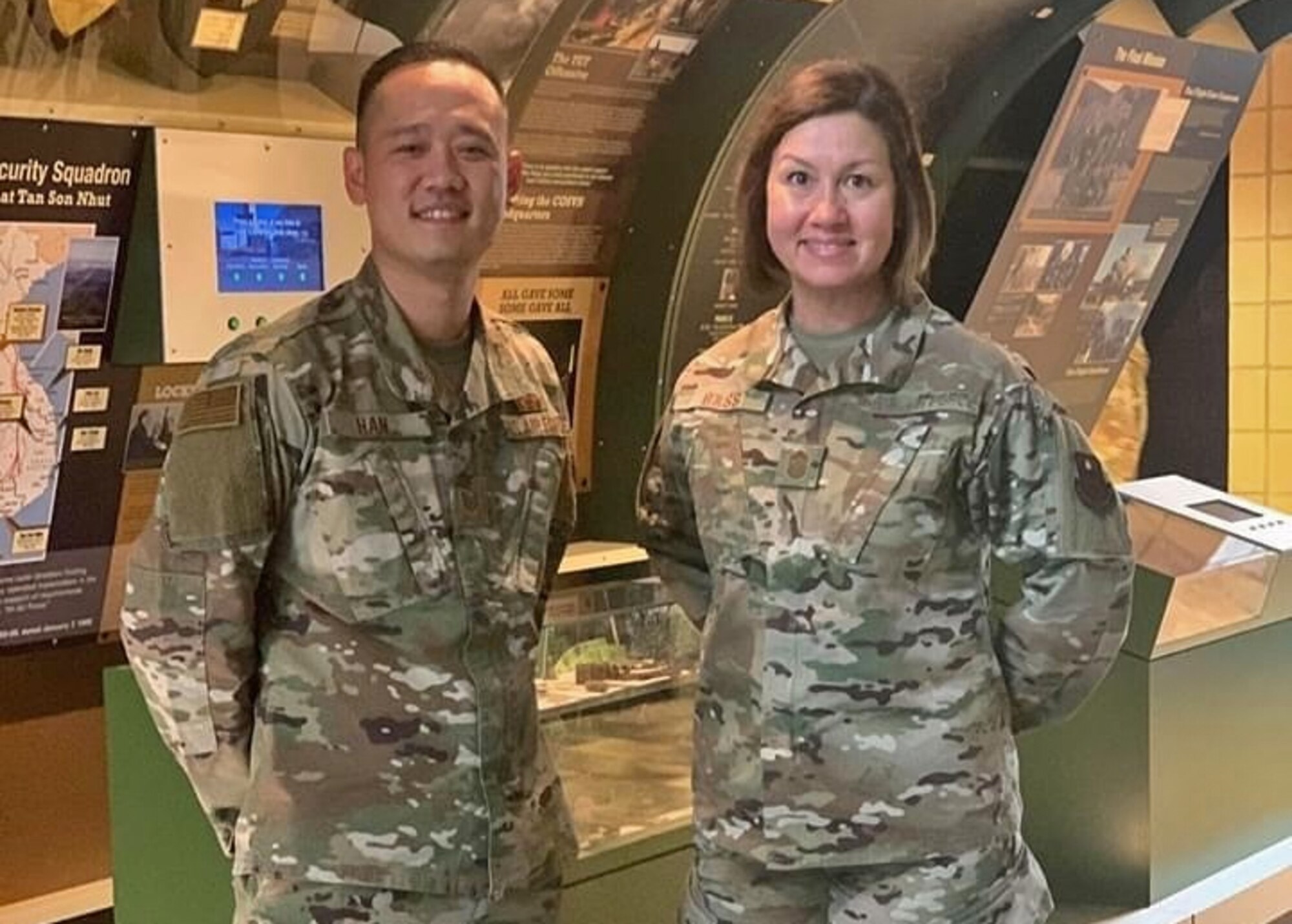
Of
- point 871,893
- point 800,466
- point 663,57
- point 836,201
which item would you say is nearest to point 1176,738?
point 871,893

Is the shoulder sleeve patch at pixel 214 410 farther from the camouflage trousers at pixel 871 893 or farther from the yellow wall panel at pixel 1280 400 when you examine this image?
the yellow wall panel at pixel 1280 400

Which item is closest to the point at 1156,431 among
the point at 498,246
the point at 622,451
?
the point at 622,451

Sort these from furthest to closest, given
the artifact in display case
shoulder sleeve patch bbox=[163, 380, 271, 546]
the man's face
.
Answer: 1. the artifact in display case
2. the man's face
3. shoulder sleeve patch bbox=[163, 380, 271, 546]

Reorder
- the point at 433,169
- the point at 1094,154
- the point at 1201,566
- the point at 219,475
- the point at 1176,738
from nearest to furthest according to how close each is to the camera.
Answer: the point at 219,475, the point at 433,169, the point at 1176,738, the point at 1201,566, the point at 1094,154

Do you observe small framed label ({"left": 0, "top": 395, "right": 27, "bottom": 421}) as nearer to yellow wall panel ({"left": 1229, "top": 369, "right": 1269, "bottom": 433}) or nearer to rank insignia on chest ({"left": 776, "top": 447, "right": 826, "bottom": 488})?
rank insignia on chest ({"left": 776, "top": 447, "right": 826, "bottom": 488})

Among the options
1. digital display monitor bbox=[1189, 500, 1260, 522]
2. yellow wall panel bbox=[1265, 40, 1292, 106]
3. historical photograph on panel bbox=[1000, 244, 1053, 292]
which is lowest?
digital display monitor bbox=[1189, 500, 1260, 522]

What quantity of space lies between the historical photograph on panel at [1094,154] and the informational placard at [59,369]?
2524mm

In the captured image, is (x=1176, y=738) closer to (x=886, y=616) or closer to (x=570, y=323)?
(x=886, y=616)

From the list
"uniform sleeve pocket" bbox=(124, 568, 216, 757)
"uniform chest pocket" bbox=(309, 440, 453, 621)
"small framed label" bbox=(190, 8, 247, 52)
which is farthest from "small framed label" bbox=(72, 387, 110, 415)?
"uniform chest pocket" bbox=(309, 440, 453, 621)

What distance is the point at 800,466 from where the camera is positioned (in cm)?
221

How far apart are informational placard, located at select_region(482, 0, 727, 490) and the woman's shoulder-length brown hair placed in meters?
1.36

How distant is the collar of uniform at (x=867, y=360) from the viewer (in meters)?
2.20

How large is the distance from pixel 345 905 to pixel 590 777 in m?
0.79

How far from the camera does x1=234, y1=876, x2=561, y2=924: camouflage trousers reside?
2027 millimetres
